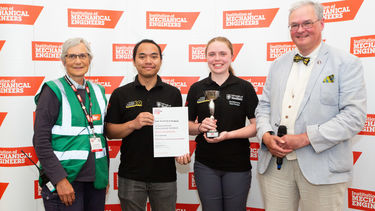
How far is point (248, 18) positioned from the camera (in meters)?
3.63

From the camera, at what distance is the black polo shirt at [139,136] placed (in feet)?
7.98

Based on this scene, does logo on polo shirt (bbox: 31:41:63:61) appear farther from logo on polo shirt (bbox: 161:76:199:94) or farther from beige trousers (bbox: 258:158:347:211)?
beige trousers (bbox: 258:158:347:211)

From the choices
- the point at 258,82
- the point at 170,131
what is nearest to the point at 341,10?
the point at 258,82

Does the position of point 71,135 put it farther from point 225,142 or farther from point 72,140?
point 225,142

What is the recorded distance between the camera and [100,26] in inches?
142

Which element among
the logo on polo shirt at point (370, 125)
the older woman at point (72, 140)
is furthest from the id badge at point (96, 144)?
the logo on polo shirt at point (370, 125)

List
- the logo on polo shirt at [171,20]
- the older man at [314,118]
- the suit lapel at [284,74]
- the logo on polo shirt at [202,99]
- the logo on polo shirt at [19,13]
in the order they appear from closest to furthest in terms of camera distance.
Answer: the older man at [314,118] < the suit lapel at [284,74] < the logo on polo shirt at [202,99] < the logo on polo shirt at [19,13] < the logo on polo shirt at [171,20]

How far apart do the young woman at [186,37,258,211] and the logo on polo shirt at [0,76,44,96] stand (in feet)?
7.15

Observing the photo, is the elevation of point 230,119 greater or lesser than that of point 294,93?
lesser

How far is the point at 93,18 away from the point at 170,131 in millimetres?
2108

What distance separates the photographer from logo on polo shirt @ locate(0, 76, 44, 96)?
326cm

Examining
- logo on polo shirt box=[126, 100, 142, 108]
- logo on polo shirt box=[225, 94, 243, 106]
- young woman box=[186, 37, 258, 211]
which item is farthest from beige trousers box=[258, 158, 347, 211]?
logo on polo shirt box=[126, 100, 142, 108]

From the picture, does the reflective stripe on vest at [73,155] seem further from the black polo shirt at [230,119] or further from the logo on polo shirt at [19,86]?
the logo on polo shirt at [19,86]

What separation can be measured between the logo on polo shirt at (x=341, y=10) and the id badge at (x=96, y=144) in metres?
2.99
